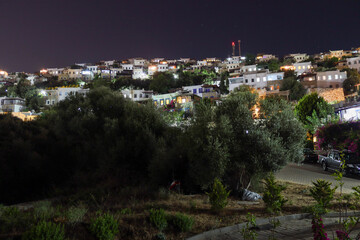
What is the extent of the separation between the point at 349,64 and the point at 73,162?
8026cm

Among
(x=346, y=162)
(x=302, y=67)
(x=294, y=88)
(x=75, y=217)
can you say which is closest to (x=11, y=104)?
(x=75, y=217)

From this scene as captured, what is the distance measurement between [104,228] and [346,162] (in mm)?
17447

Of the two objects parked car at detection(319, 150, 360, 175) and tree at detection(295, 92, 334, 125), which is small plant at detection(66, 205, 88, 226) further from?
tree at detection(295, 92, 334, 125)

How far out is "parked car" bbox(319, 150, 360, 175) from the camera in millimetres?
16688

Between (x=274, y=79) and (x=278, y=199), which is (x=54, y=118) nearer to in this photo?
(x=278, y=199)

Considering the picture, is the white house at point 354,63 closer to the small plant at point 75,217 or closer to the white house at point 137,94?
the white house at point 137,94

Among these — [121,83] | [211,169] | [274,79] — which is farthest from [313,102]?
[121,83]

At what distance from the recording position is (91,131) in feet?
62.8

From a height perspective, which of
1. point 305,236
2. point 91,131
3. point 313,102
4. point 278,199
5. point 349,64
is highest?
point 349,64

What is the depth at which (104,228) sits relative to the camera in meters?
6.13

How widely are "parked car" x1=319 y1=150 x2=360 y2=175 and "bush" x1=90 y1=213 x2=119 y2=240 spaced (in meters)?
15.4

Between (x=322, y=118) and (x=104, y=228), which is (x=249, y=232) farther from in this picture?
(x=322, y=118)

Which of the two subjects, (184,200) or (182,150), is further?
(182,150)

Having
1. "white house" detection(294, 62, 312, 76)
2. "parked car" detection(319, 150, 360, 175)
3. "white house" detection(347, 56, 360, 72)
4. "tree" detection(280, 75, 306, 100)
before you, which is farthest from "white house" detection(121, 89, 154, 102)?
"white house" detection(347, 56, 360, 72)
